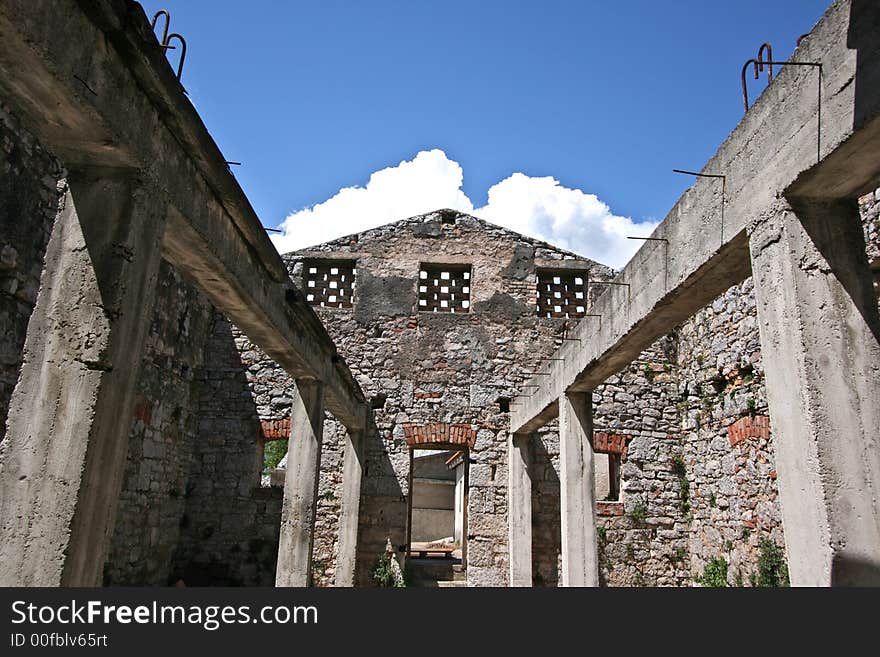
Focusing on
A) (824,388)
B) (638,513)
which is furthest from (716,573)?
(824,388)

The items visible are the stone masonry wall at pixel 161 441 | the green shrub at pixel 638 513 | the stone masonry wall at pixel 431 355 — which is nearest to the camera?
the stone masonry wall at pixel 161 441

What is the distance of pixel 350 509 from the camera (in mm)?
9836

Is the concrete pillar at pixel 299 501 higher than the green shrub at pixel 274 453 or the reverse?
the reverse

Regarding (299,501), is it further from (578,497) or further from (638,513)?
(638,513)

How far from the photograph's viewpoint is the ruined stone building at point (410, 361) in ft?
8.77

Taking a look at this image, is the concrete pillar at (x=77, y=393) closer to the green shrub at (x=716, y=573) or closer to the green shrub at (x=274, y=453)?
the green shrub at (x=716, y=573)

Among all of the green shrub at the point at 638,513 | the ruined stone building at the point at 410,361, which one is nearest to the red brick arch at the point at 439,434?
the ruined stone building at the point at 410,361

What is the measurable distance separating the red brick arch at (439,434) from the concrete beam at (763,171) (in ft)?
17.5

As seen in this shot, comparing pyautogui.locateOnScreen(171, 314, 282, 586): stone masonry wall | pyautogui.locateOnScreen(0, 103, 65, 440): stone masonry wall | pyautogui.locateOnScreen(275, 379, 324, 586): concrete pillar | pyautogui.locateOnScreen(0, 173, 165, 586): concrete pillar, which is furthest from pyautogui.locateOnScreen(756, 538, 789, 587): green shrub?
pyautogui.locateOnScreen(0, 103, 65, 440): stone masonry wall

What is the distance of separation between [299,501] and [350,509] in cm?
348

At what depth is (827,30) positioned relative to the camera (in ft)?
9.41

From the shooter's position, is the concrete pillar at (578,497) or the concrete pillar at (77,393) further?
the concrete pillar at (578,497)

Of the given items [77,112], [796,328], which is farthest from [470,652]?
[77,112]

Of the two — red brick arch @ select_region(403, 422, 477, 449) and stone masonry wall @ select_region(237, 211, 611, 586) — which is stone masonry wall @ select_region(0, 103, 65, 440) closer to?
stone masonry wall @ select_region(237, 211, 611, 586)
